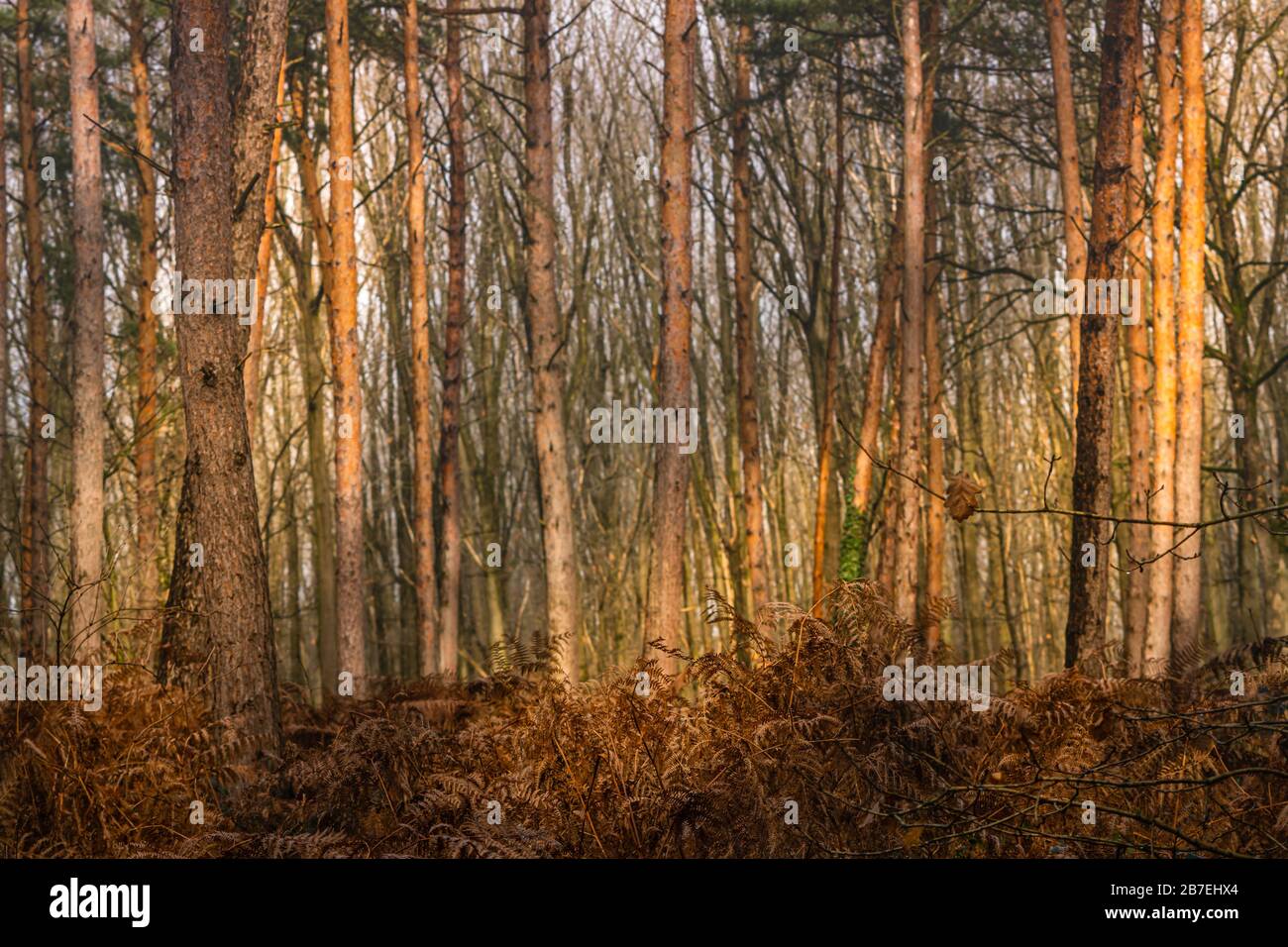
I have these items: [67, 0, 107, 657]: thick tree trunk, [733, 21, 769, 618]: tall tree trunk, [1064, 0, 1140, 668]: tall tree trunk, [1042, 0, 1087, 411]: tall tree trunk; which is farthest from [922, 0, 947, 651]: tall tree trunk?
[67, 0, 107, 657]: thick tree trunk

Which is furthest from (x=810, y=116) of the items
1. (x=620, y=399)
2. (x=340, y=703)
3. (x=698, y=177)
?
(x=340, y=703)

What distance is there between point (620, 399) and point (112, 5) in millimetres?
11412

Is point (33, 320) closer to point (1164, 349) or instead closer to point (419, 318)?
point (419, 318)

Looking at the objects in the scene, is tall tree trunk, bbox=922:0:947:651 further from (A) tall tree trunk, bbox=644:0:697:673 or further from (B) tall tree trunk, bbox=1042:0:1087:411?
(A) tall tree trunk, bbox=644:0:697:673

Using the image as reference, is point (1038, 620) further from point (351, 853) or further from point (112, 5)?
point (351, 853)

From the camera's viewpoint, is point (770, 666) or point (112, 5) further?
point (112, 5)

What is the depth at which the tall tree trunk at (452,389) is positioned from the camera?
699 inches

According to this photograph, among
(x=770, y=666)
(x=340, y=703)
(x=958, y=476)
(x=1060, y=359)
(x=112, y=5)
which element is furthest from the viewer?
(x=1060, y=359)

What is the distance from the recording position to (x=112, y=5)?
2327 centimetres

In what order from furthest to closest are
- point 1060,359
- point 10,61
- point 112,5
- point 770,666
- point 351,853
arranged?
point 1060,359
point 112,5
point 10,61
point 770,666
point 351,853

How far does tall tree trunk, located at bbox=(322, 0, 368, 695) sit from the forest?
0.05 m

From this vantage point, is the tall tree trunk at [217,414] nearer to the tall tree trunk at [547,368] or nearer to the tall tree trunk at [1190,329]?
the tall tree trunk at [547,368]

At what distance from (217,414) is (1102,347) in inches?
313

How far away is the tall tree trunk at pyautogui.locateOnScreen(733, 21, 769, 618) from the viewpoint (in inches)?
755
